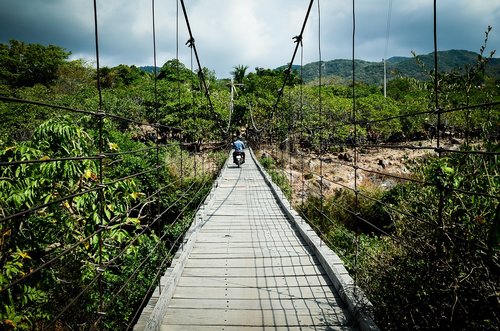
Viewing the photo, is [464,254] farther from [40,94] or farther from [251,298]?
[40,94]

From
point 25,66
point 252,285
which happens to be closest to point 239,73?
point 25,66

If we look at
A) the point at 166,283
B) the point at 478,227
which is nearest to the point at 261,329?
the point at 166,283

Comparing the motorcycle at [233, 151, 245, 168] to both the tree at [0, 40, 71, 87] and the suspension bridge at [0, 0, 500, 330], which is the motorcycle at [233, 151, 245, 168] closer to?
the suspension bridge at [0, 0, 500, 330]

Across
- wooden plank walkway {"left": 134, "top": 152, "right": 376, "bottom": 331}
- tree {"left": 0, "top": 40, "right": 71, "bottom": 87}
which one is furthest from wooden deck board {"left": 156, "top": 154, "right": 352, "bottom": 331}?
tree {"left": 0, "top": 40, "right": 71, "bottom": 87}

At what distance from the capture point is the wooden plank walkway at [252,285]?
5.54 ft

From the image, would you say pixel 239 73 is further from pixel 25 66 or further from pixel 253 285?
pixel 253 285

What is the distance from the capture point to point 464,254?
1.25 meters

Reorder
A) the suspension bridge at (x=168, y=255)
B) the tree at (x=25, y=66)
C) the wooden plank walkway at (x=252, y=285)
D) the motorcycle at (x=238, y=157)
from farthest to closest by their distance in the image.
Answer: the tree at (x=25, y=66) → the motorcycle at (x=238, y=157) → the wooden plank walkway at (x=252, y=285) → the suspension bridge at (x=168, y=255)

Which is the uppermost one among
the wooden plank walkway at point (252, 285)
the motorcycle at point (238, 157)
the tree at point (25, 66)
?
the tree at point (25, 66)

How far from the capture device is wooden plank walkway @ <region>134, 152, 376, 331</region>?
1.69 metres

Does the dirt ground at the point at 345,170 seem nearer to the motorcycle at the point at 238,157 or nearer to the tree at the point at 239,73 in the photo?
the motorcycle at the point at 238,157

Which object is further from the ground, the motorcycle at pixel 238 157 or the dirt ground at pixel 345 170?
the motorcycle at pixel 238 157

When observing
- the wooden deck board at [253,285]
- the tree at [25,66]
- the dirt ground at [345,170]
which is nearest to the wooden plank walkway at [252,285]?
the wooden deck board at [253,285]

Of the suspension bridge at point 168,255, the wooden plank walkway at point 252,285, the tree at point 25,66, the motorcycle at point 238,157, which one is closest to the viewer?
the suspension bridge at point 168,255
